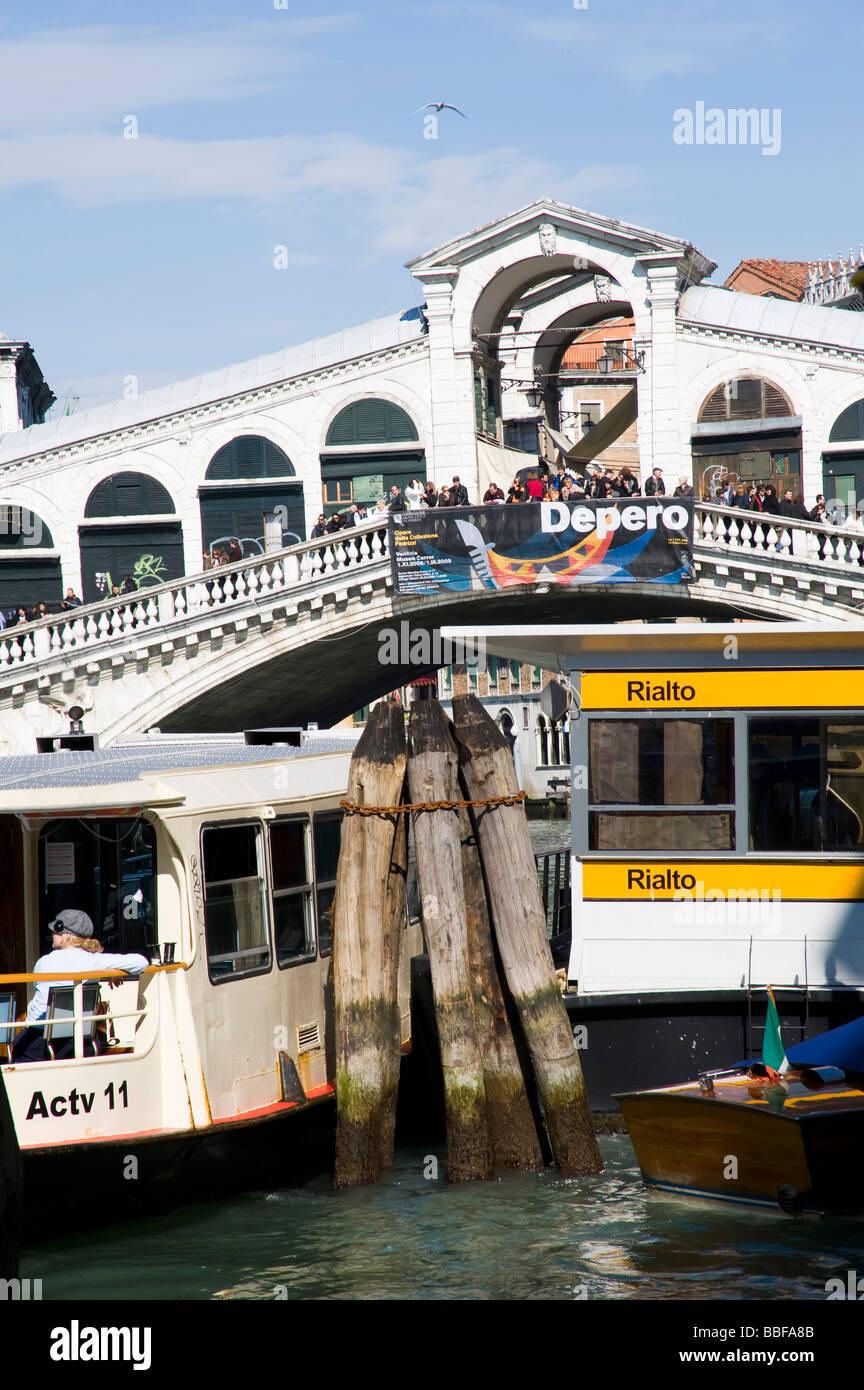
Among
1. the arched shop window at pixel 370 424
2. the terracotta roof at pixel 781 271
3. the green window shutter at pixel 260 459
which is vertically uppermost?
the terracotta roof at pixel 781 271

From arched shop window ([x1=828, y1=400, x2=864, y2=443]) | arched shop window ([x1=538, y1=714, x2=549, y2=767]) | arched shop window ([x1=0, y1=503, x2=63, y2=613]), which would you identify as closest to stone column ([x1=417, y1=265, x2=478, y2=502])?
arched shop window ([x1=828, y1=400, x2=864, y2=443])

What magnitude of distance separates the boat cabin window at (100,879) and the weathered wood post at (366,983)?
134 cm

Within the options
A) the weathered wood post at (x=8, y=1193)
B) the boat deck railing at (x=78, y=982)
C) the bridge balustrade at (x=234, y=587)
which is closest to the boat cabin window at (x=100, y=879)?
the boat deck railing at (x=78, y=982)

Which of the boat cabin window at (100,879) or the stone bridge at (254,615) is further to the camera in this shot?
the stone bridge at (254,615)

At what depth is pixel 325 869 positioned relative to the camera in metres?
10.4

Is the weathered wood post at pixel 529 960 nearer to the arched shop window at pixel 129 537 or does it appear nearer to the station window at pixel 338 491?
the station window at pixel 338 491

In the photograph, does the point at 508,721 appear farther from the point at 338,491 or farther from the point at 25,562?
Result: the point at 25,562

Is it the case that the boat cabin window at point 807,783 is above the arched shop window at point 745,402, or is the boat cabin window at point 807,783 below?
below

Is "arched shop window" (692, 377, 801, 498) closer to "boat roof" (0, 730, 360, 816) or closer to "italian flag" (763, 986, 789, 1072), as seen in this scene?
"boat roof" (0, 730, 360, 816)

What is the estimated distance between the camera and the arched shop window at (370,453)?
32.5 m

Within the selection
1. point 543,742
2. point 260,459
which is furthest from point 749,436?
point 543,742

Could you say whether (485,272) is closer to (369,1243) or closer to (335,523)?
(335,523)

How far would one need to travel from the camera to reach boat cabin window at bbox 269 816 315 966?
31.9ft

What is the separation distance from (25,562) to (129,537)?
7.27 feet
